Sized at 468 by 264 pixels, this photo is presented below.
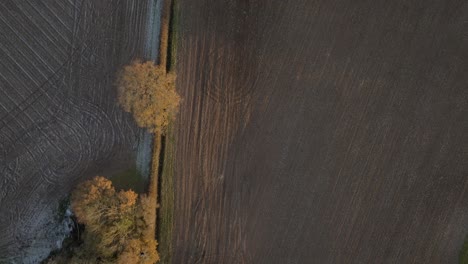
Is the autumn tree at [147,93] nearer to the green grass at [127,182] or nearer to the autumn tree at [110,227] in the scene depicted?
the green grass at [127,182]

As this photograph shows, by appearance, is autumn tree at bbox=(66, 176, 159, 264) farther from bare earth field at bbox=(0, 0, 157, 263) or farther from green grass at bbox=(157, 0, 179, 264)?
bare earth field at bbox=(0, 0, 157, 263)

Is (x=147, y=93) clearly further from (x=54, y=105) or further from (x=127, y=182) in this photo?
(x=54, y=105)

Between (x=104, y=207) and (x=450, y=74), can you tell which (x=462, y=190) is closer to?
(x=450, y=74)

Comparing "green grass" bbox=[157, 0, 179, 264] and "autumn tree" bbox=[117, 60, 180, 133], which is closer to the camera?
"autumn tree" bbox=[117, 60, 180, 133]

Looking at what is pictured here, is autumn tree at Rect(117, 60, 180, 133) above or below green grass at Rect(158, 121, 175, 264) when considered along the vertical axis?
above

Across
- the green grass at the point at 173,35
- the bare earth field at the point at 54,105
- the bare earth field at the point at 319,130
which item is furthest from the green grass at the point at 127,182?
the green grass at the point at 173,35

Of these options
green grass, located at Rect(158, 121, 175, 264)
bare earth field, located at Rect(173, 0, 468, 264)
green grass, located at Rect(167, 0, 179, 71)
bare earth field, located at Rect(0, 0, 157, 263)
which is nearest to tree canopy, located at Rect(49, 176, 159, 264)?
green grass, located at Rect(158, 121, 175, 264)

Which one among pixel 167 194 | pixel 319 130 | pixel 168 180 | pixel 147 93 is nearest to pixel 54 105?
pixel 147 93
